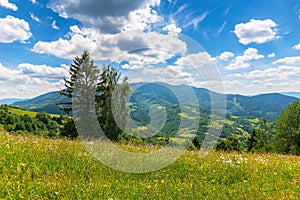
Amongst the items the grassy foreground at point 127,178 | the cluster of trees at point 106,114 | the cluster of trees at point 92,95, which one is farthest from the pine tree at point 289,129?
the grassy foreground at point 127,178

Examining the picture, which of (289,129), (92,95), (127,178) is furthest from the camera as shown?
(289,129)

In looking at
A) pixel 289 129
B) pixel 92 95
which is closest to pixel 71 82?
pixel 92 95

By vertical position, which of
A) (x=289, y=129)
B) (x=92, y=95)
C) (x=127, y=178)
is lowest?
(x=289, y=129)

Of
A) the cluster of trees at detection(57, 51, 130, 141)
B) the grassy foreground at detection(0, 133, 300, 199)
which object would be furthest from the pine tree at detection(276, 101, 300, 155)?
the grassy foreground at detection(0, 133, 300, 199)

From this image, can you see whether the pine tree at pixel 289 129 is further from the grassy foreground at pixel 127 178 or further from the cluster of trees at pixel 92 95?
the grassy foreground at pixel 127 178

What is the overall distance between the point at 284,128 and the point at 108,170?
45.2 meters

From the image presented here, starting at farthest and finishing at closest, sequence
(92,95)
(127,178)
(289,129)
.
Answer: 1. (289,129)
2. (92,95)
3. (127,178)

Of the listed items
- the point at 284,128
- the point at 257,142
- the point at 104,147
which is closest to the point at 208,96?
the point at 104,147

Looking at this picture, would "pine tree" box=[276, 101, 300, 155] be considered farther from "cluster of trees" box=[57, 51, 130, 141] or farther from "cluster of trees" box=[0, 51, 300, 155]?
"cluster of trees" box=[57, 51, 130, 141]

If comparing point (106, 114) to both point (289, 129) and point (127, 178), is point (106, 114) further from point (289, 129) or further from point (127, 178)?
point (289, 129)

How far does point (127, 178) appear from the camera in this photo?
607 centimetres

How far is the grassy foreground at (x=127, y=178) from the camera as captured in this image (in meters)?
4.61

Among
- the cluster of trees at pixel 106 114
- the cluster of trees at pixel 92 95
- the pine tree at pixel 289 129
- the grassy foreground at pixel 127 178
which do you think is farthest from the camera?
the pine tree at pixel 289 129

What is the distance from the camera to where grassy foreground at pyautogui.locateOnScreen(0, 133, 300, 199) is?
4609 millimetres
